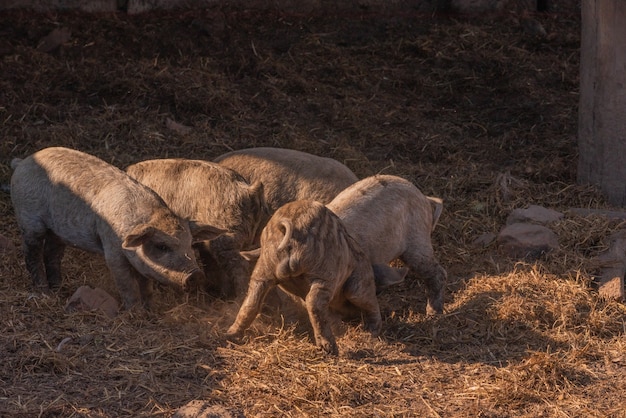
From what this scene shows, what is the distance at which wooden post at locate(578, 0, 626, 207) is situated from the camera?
8406 millimetres

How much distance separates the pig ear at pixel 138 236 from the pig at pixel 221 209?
2.08ft

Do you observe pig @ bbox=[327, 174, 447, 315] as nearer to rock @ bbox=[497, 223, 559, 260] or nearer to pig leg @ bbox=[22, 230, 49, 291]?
rock @ bbox=[497, 223, 559, 260]

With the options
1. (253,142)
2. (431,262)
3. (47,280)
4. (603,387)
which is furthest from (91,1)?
(603,387)

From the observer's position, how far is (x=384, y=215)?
6.77 meters

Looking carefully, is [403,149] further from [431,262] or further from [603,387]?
[603,387]

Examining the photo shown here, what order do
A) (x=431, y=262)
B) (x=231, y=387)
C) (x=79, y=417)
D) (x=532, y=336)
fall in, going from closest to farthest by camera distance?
(x=79, y=417)
(x=231, y=387)
(x=532, y=336)
(x=431, y=262)

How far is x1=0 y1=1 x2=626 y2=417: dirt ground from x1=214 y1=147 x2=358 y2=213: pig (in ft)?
2.81

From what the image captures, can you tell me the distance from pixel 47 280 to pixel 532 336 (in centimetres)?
321

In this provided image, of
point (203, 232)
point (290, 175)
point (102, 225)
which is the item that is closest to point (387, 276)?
point (203, 232)

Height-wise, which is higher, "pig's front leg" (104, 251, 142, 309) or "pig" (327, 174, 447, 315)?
"pig" (327, 174, 447, 315)

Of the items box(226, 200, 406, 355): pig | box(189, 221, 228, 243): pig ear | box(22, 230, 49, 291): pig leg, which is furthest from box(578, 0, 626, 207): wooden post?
box(22, 230, 49, 291): pig leg

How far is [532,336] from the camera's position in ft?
20.4

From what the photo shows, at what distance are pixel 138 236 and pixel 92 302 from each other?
52 centimetres

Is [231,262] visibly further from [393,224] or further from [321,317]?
[321,317]
